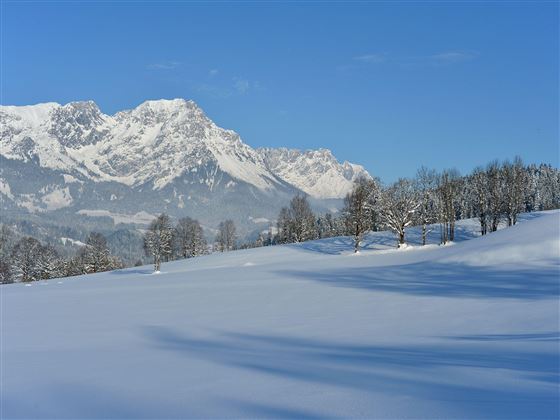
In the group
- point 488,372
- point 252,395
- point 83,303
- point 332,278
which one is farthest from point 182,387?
point 332,278

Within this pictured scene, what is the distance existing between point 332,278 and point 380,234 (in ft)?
184

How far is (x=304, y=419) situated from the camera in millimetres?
8062

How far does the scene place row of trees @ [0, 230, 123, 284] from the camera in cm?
10381

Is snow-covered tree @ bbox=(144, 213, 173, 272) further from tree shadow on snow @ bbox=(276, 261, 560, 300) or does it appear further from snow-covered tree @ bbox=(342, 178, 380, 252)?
tree shadow on snow @ bbox=(276, 261, 560, 300)

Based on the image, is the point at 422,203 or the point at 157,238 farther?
the point at 157,238

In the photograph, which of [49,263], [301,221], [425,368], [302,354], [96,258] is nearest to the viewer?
[425,368]

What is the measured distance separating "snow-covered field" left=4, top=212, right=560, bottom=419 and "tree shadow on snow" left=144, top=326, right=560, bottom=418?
37 mm

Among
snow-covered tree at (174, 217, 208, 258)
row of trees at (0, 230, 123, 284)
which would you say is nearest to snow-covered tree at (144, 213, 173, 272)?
row of trees at (0, 230, 123, 284)

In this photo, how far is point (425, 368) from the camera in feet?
35.6

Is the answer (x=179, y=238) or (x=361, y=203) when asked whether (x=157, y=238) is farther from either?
(x=179, y=238)

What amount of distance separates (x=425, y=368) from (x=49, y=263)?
11113 centimetres

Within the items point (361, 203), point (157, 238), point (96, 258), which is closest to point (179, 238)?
point (96, 258)

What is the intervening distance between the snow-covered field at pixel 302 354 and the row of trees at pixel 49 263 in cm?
7711

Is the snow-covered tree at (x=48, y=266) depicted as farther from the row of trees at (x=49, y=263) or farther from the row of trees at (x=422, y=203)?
the row of trees at (x=422, y=203)
